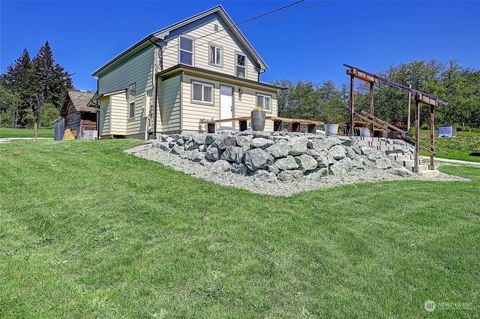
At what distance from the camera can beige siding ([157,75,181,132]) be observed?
13.2 m

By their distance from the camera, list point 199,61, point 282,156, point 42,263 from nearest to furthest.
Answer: point 42,263 → point 282,156 → point 199,61

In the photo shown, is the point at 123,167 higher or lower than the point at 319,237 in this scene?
higher

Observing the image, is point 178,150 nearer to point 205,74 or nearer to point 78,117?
point 205,74

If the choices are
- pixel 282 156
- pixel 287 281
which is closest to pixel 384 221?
pixel 287 281

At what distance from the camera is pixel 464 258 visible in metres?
3.73

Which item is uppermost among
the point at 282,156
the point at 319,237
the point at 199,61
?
the point at 199,61

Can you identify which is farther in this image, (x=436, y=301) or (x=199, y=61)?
(x=199, y=61)

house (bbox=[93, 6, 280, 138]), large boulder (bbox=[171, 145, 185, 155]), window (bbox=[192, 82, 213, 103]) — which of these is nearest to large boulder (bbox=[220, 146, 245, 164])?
large boulder (bbox=[171, 145, 185, 155])

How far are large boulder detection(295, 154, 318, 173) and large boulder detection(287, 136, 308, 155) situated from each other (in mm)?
146

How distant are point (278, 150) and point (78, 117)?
1873 centimetres

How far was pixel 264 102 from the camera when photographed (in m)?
16.4

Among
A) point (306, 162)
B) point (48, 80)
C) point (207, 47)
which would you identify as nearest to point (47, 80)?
point (48, 80)

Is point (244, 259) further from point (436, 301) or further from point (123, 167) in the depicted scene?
point (123, 167)

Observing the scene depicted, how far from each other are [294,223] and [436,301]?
2043mm
